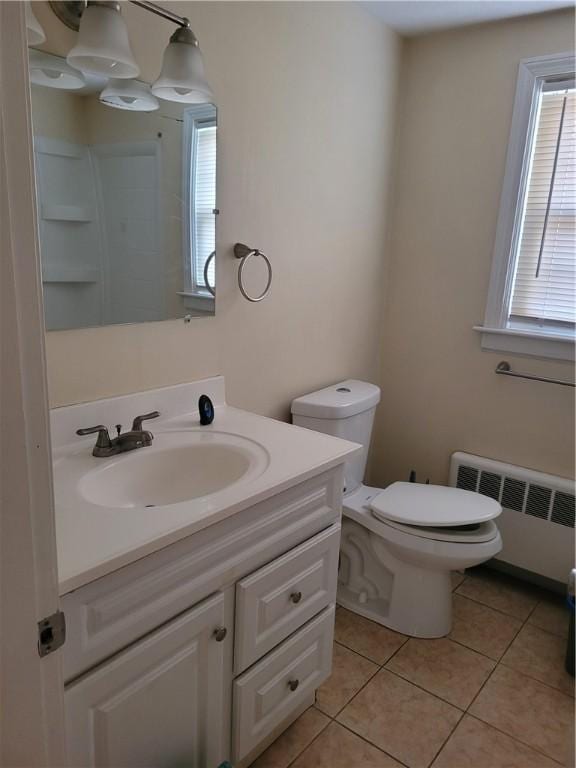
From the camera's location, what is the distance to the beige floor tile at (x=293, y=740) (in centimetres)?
148

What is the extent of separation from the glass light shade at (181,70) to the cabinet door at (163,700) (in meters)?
1.27

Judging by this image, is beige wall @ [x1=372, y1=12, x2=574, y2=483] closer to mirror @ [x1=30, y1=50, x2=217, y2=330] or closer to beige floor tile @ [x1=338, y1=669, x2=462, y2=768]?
beige floor tile @ [x1=338, y1=669, x2=462, y2=768]

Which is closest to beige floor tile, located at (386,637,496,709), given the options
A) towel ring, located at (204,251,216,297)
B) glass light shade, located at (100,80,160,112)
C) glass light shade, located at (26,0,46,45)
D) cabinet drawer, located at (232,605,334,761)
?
cabinet drawer, located at (232,605,334,761)

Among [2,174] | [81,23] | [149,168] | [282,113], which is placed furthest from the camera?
[282,113]

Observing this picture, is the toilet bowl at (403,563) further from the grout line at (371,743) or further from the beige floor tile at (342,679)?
the grout line at (371,743)

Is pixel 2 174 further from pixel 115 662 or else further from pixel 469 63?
pixel 469 63

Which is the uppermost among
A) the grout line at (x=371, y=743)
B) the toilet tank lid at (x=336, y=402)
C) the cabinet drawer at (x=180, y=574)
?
the toilet tank lid at (x=336, y=402)

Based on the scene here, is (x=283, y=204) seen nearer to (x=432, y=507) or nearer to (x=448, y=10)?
(x=448, y=10)

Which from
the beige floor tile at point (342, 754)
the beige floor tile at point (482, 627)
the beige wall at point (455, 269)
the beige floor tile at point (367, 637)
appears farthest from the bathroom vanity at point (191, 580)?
the beige wall at point (455, 269)

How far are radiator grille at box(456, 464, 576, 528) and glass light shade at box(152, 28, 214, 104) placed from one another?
1.79m

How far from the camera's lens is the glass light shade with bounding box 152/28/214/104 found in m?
1.38

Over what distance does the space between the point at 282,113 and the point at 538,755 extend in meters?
2.10

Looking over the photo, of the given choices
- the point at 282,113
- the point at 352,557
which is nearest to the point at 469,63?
the point at 282,113

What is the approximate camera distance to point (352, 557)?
82.6 inches
